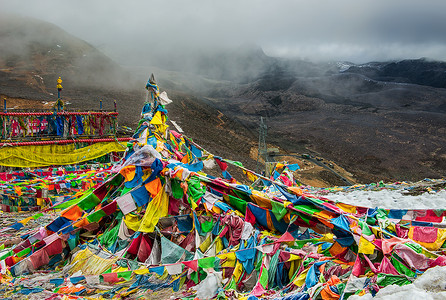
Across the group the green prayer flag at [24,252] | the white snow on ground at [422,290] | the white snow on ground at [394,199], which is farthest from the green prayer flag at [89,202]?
the white snow on ground at [394,199]

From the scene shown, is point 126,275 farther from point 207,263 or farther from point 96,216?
point 96,216

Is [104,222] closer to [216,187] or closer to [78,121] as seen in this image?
[216,187]

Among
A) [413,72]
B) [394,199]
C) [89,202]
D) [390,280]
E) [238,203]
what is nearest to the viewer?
[390,280]

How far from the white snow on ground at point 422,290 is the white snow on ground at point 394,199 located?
199 inches

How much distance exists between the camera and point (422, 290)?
8.66 feet

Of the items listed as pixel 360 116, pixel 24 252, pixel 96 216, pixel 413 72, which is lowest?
pixel 360 116

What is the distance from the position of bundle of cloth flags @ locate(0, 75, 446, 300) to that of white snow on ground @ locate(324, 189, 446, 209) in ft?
8.56

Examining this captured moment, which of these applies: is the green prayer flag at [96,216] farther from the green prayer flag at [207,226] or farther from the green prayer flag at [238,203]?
the green prayer flag at [238,203]

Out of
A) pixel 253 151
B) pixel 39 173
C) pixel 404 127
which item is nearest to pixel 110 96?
pixel 253 151

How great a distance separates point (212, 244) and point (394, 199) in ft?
17.5

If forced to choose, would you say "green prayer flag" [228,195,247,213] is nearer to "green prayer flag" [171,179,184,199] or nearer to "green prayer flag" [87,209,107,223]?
"green prayer flag" [171,179,184,199]

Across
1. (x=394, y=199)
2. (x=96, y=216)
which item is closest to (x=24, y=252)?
(x=96, y=216)

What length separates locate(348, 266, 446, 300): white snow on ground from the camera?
2492 millimetres

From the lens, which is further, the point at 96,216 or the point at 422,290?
the point at 96,216
